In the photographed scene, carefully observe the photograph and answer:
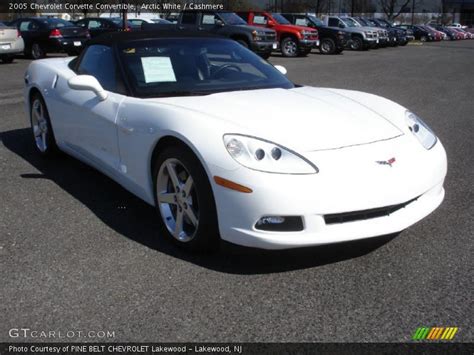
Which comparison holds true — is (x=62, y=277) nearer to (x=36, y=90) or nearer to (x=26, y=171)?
(x=26, y=171)

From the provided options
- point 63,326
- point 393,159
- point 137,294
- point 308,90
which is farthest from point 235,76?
point 63,326

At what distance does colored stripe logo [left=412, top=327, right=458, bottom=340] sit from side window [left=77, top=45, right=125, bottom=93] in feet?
8.42

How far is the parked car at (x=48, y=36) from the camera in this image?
1773cm

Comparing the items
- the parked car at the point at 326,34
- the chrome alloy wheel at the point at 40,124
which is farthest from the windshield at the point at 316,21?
the chrome alloy wheel at the point at 40,124

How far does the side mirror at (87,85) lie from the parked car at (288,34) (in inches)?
704

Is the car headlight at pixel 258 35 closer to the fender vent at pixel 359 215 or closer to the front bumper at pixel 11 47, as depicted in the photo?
the front bumper at pixel 11 47

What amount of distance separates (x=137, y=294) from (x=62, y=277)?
1.62ft

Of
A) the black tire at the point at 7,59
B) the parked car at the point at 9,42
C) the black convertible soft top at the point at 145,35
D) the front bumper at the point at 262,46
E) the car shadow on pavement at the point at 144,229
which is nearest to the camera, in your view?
the car shadow on pavement at the point at 144,229

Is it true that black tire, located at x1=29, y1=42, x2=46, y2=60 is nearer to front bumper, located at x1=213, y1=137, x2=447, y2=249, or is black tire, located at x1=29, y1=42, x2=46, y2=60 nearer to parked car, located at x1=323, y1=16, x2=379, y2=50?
parked car, located at x1=323, y1=16, x2=379, y2=50

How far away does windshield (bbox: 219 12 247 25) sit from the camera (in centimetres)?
1948

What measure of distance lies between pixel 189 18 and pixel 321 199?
705 inches

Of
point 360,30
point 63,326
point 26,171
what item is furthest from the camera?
point 360,30

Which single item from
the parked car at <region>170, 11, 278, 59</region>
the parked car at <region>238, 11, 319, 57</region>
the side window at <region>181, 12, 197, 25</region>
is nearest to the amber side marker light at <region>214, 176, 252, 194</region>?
the parked car at <region>170, 11, 278, 59</region>

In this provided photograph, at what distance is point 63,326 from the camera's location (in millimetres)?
2596
